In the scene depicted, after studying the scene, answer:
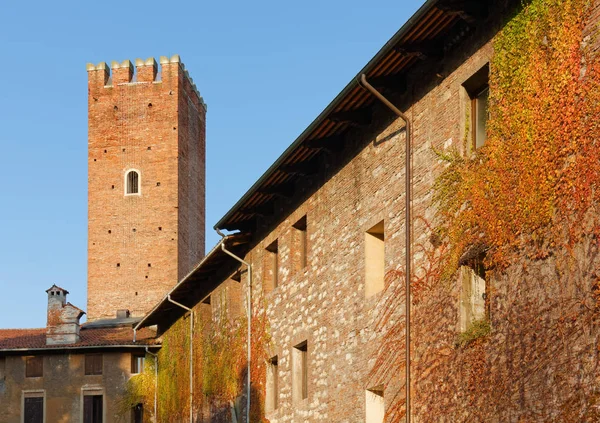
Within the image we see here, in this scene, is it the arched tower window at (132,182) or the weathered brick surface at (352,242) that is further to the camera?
the arched tower window at (132,182)

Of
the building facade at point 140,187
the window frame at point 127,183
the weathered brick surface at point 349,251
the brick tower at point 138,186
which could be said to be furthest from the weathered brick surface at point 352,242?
the window frame at point 127,183

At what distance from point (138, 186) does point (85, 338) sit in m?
13.0

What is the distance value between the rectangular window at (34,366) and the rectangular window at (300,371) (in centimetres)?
2007

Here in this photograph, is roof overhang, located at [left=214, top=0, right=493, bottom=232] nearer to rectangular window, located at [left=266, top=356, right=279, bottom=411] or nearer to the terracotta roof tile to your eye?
rectangular window, located at [left=266, top=356, right=279, bottom=411]

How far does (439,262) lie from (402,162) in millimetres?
1966

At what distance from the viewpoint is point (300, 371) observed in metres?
18.2

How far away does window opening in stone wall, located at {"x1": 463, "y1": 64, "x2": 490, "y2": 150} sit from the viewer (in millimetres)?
12328

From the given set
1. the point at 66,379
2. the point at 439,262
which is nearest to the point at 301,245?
the point at 439,262

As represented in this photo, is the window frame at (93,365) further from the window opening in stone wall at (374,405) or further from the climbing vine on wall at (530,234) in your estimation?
the climbing vine on wall at (530,234)

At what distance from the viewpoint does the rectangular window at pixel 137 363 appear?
36250 millimetres

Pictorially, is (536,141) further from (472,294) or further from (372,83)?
(372,83)

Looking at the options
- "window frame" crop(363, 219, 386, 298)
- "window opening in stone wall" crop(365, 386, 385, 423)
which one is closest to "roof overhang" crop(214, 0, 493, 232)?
"window frame" crop(363, 219, 386, 298)

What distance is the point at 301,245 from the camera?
1889 cm

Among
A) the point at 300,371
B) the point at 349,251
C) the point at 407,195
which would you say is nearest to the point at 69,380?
the point at 300,371
